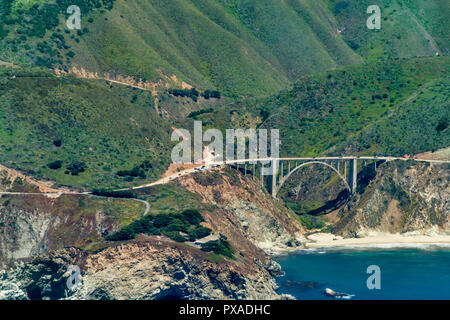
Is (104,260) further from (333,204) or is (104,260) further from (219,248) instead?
(333,204)

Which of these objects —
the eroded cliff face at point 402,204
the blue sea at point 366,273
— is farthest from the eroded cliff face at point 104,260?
the eroded cliff face at point 402,204

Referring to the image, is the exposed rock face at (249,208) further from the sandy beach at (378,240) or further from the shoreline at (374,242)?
the sandy beach at (378,240)

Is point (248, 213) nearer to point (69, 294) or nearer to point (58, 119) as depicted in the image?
point (58, 119)

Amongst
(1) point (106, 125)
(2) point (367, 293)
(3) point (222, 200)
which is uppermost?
(1) point (106, 125)

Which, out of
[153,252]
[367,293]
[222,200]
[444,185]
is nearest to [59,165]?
[222,200]
